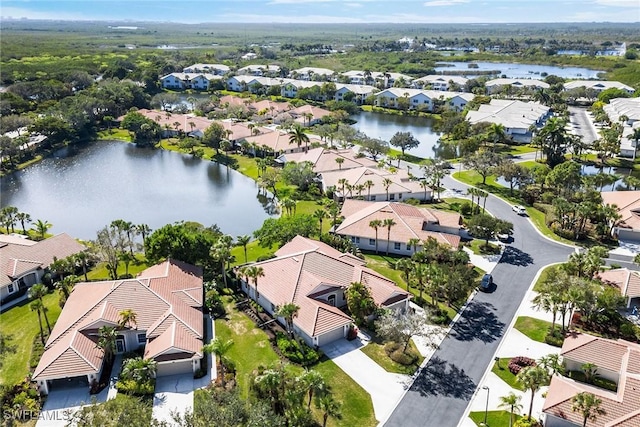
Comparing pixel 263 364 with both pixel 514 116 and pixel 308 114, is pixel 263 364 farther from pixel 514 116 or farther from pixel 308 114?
pixel 514 116

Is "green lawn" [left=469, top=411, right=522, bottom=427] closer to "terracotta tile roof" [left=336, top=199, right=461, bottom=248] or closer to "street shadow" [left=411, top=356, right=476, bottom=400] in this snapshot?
"street shadow" [left=411, top=356, right=476, bottom=400]

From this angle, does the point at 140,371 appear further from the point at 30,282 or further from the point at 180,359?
the point at 30,282

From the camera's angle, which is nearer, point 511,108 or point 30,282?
point 30,282

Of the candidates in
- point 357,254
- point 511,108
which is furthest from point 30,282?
point 511,108

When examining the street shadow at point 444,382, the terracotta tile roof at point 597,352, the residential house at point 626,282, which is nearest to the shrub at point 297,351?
the street shadow at point 444,382

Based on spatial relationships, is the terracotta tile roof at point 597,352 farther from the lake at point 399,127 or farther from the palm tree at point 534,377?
the lake at point 399,127

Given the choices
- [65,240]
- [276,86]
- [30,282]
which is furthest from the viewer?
[276,86]

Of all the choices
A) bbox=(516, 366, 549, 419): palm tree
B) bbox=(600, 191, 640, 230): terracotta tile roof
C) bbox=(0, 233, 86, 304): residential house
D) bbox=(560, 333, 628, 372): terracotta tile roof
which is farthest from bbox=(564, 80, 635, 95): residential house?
bbox=(0, 233, 86, 304): residential house
